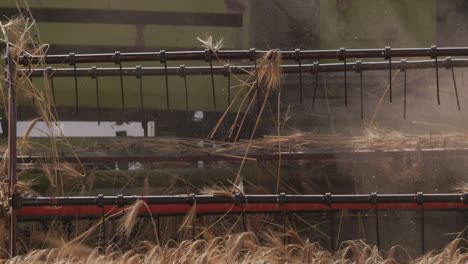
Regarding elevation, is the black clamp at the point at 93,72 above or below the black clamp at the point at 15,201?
above

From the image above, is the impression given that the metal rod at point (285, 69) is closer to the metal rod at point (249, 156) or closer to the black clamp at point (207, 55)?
the metal rod at point (249, 156)

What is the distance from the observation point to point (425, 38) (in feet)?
18.3

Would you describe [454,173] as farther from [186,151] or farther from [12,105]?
[12,105]

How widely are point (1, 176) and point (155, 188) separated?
114 centimetres

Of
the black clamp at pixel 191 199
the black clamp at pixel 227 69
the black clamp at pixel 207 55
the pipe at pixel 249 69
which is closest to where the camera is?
the black clamp at pixel 191 199

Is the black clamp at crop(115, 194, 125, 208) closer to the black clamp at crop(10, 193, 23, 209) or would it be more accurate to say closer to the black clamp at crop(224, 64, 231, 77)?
the black clamp at crop(10, 193, 23, 209)

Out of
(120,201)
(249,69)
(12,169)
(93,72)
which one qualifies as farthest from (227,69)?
(12,169)

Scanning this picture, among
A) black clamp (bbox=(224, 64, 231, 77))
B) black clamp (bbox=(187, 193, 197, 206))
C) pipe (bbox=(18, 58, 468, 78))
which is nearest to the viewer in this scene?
black clamp (bbox=(187, 193, 197, 206))

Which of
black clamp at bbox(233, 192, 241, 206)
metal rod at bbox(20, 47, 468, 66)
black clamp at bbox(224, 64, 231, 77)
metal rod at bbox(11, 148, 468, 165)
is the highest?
metal rod at bbox(20, 47, 468, 66)

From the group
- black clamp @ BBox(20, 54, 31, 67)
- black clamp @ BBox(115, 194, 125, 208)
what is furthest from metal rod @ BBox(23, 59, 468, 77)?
black clamp @ BBox(115, 194, 125, 208)

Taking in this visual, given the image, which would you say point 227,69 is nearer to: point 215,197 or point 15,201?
point 215,197

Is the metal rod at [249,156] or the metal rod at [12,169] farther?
the metal rod at [249,156]

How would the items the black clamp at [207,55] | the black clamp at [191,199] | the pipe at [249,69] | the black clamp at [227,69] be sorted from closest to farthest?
the black clamp at [191,199] → the black clamp at [207,55] → the black clamp at [227,69] → the pipe at [249,69]

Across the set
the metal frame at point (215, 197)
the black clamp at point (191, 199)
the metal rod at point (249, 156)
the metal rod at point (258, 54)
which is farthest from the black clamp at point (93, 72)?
the black clamp at point (191, 199)
